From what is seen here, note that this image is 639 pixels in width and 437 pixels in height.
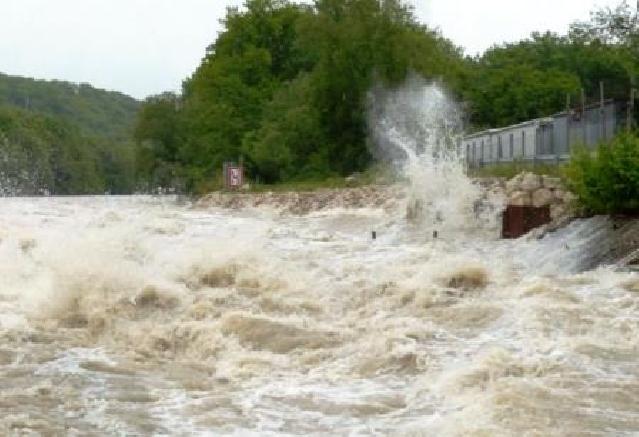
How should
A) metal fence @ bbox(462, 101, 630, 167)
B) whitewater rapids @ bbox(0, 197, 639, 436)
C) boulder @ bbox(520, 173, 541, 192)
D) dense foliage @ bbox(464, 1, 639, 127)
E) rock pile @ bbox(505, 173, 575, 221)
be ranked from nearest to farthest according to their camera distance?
1. whitewater rapids @ bbox(0, 197, 639, 436)
2. rock pile @ bbox(505, 173, 575, 221)
3. boulder @ bbox(520, 173, 541, 192)
4. metal fence @ bbox(462, 101, 630, 167)
5. dense foliage @ bbox(464, 1, 639, 127)

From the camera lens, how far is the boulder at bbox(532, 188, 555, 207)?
21641 mm

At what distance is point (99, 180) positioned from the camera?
5640 inches

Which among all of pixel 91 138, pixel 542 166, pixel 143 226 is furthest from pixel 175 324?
pixel 91 138

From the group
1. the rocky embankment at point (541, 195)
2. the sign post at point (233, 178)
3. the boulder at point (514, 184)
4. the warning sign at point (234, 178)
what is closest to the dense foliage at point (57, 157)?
the sign post at point (233, 178)

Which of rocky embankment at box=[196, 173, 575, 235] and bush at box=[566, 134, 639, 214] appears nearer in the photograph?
bush at box=[566, 134, 639, 214]

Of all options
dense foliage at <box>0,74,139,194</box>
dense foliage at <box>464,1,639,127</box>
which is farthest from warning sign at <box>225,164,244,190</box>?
dense foliage at <box>0,74,139,194</box>

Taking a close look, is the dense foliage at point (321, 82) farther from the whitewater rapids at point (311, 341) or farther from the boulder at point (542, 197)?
the whitewater rapids at point (311, 341)

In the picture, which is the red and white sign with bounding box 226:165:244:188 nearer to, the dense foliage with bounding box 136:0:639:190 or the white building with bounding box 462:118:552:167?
the dense foliage with bounding box 136:0:639:190

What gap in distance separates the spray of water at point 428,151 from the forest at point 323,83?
2.69 feet

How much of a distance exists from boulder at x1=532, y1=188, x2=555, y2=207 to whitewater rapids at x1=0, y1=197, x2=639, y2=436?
332 cm

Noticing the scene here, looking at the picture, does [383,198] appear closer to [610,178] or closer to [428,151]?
[428,151]

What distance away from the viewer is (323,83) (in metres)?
52.2

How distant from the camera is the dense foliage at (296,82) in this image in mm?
51188

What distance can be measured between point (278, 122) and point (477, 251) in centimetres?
3722
